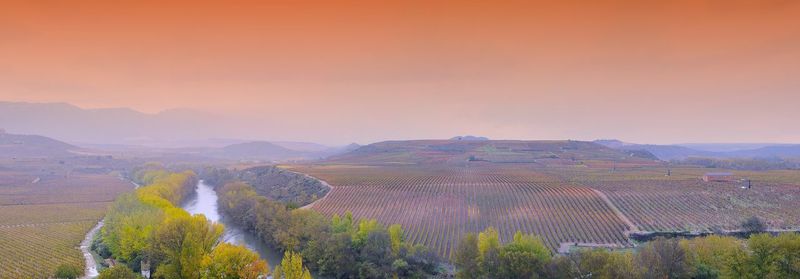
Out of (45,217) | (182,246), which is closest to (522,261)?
(182,246)

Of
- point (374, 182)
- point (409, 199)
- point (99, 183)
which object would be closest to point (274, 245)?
point (409, 199)

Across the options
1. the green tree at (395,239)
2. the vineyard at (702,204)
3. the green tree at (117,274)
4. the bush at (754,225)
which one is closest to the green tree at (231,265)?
the green tree at (117,274)

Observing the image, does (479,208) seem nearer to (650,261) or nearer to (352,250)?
(352,250)

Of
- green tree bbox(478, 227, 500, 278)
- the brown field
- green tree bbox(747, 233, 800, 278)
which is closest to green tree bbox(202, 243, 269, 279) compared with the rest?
green tree bbox(478, 227, 500, 278)

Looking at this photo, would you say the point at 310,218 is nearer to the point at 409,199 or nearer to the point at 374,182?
the point at 409,199

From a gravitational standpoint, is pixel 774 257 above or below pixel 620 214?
above

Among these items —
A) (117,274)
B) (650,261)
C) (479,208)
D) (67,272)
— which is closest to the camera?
(117,274)
